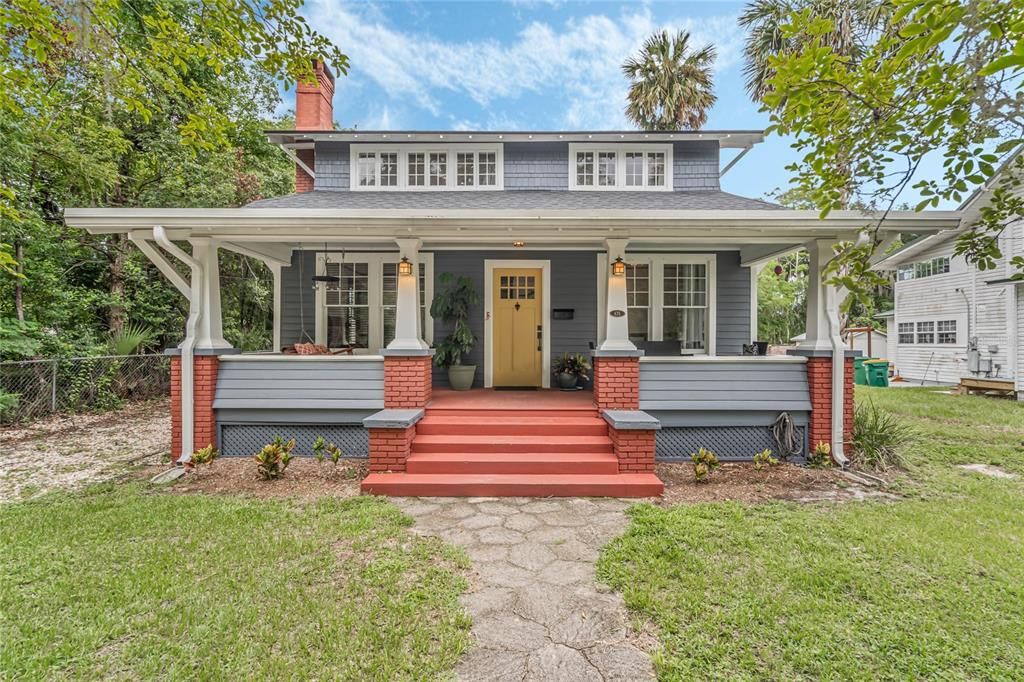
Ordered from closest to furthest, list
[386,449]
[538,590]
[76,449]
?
[538,590]
[386,449]
[76,449]

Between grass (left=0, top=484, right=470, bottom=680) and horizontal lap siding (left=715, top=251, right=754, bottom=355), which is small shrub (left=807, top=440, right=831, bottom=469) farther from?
grass (left=0, top=484, right=470, bottom=680)

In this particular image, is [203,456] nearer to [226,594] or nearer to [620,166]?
[226,594]

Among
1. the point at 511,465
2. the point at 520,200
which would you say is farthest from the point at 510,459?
the point at 520,200

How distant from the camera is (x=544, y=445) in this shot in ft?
16.4

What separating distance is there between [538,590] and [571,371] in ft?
15.7

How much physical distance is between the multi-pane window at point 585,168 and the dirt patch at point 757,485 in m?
5.25

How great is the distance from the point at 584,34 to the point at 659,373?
1425 cm

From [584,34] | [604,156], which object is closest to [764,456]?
[604,156]

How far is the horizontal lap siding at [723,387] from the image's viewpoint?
17.8 ft

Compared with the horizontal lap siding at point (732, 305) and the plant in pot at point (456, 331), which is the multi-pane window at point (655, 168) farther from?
the plant in pot at point (456, 331)

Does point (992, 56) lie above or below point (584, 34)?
below

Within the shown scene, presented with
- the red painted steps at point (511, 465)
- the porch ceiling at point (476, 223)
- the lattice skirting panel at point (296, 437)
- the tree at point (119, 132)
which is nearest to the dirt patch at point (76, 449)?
the lattice skirting panel at point (296, 437)

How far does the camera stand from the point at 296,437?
18.4 ft

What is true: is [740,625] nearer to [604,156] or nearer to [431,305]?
[431,305]
